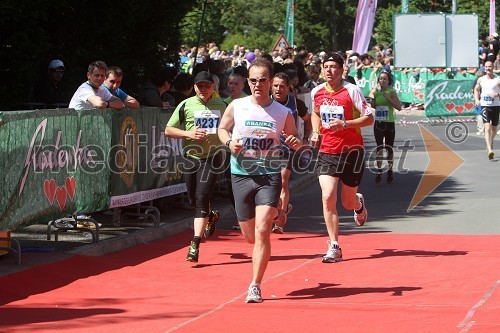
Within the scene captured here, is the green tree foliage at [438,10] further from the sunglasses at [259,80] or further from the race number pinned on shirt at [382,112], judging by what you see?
the sunglasses at [259,80]

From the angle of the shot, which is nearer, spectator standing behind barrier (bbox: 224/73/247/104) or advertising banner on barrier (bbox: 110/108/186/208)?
advertising banner on barrier (bbox: 110/108/186/208)

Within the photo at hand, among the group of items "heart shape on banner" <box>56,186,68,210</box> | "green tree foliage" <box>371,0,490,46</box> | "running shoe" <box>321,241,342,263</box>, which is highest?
"green tree foliage" <box>371,0,490,46</box>

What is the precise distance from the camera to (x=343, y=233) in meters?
15.0

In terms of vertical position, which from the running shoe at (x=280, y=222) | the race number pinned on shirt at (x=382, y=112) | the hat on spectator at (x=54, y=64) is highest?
the hat on spectator at (x=54, y=64)

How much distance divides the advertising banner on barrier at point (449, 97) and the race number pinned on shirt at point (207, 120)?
87.4 ft

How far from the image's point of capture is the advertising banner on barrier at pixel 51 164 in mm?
11352

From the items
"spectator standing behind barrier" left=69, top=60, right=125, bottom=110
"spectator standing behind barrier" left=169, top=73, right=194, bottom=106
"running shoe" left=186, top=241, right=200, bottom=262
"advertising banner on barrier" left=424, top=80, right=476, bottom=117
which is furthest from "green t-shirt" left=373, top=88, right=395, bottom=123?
"advertising banner on barrier" left=424, top=80, right=476, bottom=117

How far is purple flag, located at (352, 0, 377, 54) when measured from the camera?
4584cm

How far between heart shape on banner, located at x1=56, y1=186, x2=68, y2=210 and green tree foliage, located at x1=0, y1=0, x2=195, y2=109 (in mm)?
2646

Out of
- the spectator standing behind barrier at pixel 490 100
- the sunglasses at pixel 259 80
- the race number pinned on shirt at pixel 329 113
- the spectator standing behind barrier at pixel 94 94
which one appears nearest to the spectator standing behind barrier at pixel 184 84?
the spectator standing behind barrier at pixel 94 94

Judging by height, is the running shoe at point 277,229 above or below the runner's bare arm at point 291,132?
below

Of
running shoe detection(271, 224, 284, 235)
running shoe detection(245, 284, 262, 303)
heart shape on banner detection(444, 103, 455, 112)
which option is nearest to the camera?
running shoe detection(245, 284, 262, 303)

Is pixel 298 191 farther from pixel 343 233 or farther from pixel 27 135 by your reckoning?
pixel 27 135

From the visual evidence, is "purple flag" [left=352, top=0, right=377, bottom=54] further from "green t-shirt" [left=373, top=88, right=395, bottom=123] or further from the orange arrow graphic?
"green t-shirt" [left=373, top=88, right=395, bottom=123]
